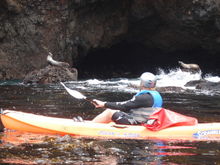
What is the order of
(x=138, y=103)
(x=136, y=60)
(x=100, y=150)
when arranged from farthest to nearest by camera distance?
(x=136, y=60), (x=138, y=103), (x=100, y=150)

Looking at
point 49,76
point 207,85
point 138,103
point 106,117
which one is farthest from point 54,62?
point 138,103

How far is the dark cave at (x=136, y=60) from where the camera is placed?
27516mm

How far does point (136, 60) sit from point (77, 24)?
7.67 metres

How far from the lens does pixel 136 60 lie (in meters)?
29.8

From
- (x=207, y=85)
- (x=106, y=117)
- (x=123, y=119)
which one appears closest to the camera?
(x=123, y=119)

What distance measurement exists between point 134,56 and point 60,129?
22068 millimetres

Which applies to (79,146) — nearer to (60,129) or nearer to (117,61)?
(60,129)


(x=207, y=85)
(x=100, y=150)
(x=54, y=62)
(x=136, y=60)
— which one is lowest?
(x=100, y=150)

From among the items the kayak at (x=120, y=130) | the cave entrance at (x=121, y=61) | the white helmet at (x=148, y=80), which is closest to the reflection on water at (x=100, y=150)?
the kayak at (x=120, y=130)

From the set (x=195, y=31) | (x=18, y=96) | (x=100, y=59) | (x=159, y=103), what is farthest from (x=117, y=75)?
(x=159, y=103)

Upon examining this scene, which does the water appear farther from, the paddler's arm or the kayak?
the paddler's arm

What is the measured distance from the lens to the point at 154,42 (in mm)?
27047

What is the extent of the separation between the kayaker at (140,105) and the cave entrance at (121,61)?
1807 centimetres

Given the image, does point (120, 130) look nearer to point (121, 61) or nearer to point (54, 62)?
point (54, 62)
